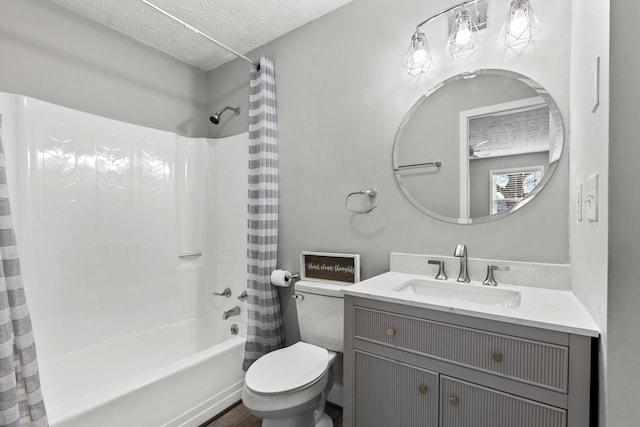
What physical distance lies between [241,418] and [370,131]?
73.9 inches

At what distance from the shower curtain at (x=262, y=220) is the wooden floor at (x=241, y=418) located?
25 centimetres

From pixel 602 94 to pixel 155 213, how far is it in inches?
99.0

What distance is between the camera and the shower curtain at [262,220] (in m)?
2.06

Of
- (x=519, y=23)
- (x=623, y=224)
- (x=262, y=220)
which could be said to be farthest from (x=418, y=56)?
(x=262, y=220)

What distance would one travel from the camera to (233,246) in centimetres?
250

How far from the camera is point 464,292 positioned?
4.70 feet

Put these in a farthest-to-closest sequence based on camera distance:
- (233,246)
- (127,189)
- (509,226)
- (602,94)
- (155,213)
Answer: (233,246) < (155,213) < (127,189) < (509,226) < (602,94)

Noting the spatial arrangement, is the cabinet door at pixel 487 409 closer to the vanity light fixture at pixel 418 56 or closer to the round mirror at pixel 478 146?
the round mirror at pixel 478 146

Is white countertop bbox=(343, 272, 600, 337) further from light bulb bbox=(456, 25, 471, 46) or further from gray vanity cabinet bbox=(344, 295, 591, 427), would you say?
light bulb bbox=(456, 25, 471, 46)

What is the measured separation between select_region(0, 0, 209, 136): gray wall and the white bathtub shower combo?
0.15 m

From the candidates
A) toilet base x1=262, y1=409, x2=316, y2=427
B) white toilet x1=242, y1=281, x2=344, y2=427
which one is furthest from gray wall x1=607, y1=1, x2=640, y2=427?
toilet base x1=262, y1=409, x2=316, y2=427

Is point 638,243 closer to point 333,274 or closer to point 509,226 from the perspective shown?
point 509,226

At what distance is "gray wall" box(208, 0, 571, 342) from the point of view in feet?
4.45

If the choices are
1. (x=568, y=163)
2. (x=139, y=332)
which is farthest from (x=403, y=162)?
(x=139, y=332)
